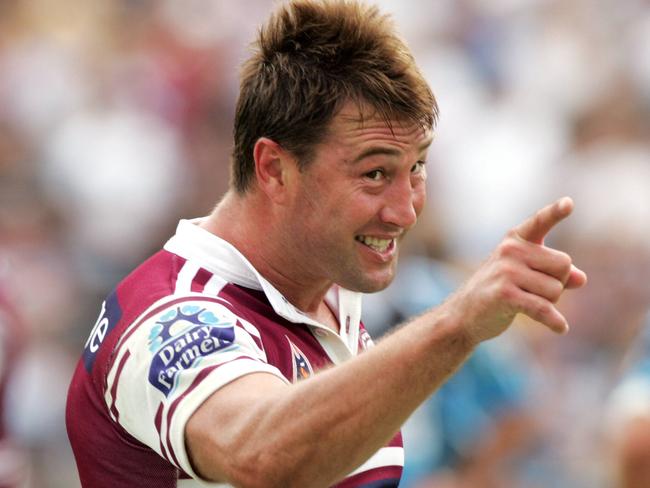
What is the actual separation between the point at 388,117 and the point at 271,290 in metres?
0.51

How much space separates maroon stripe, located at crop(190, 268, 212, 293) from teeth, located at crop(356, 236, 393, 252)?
1.22 ft

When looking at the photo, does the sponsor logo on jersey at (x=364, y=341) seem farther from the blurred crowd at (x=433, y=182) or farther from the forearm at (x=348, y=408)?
the blurred crowd at (x=433, y=182)

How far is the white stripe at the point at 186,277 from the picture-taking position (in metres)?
3.10

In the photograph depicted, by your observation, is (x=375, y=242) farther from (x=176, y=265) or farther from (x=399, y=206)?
(x=176, y=265)

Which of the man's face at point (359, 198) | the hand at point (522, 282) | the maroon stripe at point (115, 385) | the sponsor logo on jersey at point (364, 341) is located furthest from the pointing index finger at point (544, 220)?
the sponsor logo on jersey at point (364, 341)

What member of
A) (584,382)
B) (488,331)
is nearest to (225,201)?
(488,331)

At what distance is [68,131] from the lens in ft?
30.6

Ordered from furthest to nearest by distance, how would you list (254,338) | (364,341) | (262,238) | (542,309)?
(364,341), (262,238), (254,338), (542,309)

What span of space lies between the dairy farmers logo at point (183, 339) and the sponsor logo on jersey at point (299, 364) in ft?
0.83

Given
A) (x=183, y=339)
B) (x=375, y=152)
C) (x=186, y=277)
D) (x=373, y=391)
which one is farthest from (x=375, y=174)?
(x=373, y=391)

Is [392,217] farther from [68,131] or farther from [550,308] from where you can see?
[68,131]

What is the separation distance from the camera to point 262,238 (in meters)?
3.38

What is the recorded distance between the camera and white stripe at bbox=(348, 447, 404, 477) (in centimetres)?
335

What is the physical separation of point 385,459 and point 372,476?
0.08 m
